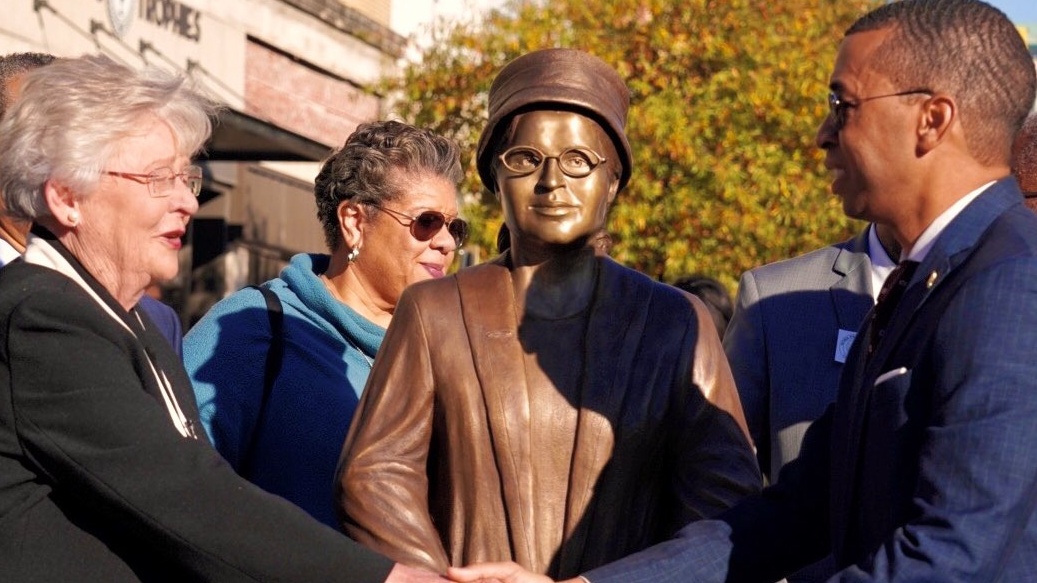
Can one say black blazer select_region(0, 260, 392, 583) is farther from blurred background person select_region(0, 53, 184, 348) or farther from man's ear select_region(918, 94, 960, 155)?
man's ear select_region(918, 94, 960, 155)

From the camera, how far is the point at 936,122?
3.22 meters

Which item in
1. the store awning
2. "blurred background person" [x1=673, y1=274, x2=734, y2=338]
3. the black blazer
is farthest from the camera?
the store awning

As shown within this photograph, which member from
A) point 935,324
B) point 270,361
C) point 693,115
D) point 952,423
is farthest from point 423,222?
point 693,115

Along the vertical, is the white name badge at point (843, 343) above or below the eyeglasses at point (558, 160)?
below

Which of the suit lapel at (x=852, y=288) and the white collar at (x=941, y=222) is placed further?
the suit lapel at (x=852, y=288)

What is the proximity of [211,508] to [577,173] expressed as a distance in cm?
108

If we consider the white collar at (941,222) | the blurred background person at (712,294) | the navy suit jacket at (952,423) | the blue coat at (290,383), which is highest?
the white collar at (941,222)

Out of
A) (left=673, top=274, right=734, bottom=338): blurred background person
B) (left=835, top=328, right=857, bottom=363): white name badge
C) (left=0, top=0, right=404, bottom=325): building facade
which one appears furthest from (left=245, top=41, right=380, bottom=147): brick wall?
(left=835, top=328, right=857, bottom=363): white name badge

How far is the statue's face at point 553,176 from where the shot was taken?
3.88m

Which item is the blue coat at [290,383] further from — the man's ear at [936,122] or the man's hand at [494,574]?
the man's ear at [936,122]

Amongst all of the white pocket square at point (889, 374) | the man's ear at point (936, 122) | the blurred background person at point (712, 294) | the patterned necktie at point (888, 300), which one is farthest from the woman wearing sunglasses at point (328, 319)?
the blurred background person at point (712, 294)

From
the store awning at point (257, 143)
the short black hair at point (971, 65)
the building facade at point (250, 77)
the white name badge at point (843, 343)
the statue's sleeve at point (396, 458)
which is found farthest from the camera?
the building facade at point (250, 77)

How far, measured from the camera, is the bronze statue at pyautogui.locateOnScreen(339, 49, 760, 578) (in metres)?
3.78

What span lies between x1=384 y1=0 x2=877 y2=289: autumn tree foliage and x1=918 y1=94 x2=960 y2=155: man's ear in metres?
11.8
